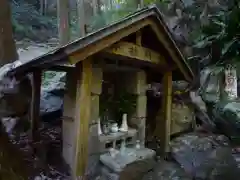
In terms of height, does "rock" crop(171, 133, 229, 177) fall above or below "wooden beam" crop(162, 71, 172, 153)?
below

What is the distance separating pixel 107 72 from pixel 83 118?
226 cm

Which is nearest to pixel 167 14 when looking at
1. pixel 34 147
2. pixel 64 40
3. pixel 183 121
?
pixel 64 40

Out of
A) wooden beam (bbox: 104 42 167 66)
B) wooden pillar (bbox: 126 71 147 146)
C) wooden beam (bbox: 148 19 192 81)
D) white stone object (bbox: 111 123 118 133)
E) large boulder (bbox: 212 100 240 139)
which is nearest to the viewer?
wooden beam (bbox: 104 42 167 66)

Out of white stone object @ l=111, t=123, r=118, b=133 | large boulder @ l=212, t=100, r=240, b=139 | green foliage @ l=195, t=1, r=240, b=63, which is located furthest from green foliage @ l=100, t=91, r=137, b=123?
green foliage @ l=195, t=1, r=240, b=63

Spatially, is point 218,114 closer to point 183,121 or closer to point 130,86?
point 183,121

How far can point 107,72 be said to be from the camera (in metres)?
6.40

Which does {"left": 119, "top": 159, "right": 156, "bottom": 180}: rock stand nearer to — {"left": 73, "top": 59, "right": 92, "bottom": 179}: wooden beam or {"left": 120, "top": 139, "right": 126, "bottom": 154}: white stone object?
{"left": 120, "top": 139, "right": 126, "bottom": 154}: white stone object

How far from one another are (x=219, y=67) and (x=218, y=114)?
4.61 ft

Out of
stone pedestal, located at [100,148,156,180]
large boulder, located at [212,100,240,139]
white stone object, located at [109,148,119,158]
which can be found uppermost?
large boulder, located at [212,100,240,139]

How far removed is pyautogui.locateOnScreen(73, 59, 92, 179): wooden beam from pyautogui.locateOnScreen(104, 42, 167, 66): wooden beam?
51 centimetres

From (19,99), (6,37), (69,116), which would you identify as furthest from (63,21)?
(69,116)

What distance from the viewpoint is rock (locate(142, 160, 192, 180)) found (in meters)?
5.32

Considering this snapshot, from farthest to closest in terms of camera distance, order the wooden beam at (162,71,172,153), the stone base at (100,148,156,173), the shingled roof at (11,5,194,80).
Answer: the wooden beam at (162,71,172,153) < the stone base at (100,148,156,173) < the shingled roof at (11,5,194,80)

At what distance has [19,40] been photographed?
14.9 m
